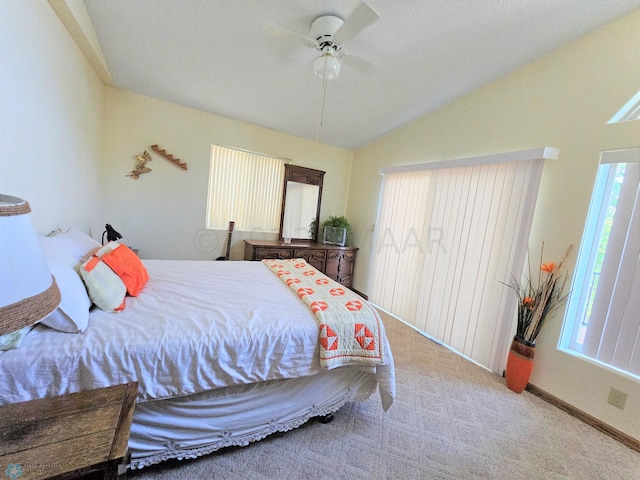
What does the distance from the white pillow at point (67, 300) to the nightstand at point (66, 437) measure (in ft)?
1.09

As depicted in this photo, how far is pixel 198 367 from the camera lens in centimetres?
122

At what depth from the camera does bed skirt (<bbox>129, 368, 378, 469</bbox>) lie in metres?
1.23

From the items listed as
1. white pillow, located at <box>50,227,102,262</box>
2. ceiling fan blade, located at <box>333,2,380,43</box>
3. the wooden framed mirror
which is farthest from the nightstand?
the wooden framed mirror

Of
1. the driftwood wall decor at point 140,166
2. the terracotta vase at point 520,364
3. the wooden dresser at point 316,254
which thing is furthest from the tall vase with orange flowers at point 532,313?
the driftwood wall decor at point 140,166

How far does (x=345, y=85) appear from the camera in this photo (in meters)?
2.71

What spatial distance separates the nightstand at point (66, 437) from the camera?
65 centimetres

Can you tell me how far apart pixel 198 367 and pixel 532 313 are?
2.50 metres

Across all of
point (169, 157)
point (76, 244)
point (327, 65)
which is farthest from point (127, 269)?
point (169, 157)

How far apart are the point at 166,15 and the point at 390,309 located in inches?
149

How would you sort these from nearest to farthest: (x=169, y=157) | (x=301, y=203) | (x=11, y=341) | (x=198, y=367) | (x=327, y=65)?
(x=11, y=341)
(x=198, y=367)
(x=327, y=65)
(x=169, y=157)
(x=301, y=203)

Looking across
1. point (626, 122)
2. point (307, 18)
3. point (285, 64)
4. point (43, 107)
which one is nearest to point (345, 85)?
point (285, 64)

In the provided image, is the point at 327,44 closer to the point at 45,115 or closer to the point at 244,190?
the point at 45,115

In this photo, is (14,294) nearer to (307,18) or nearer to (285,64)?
(307,18)

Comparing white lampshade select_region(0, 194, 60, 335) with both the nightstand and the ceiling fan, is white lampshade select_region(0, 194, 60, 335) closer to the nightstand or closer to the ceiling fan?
the nightstand
